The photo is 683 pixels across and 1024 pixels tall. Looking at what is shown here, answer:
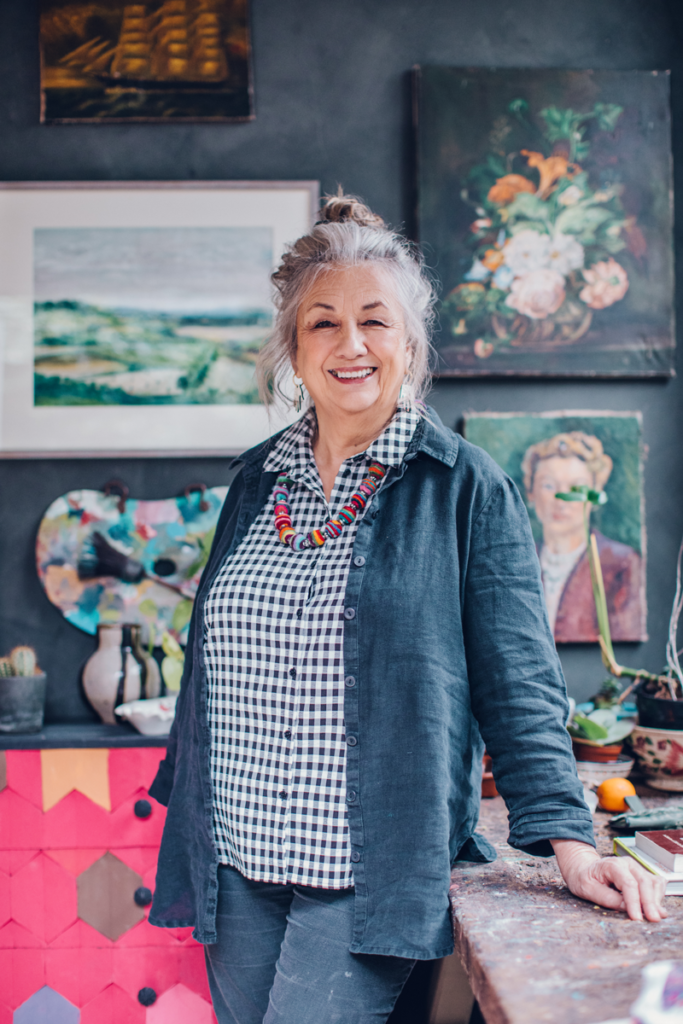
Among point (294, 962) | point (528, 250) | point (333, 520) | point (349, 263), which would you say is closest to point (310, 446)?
point (333, 520)

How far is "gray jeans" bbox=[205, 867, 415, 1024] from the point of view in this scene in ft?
3.40

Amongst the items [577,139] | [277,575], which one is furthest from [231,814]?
[577,139]

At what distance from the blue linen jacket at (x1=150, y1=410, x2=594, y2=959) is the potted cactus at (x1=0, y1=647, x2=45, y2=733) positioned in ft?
2.67

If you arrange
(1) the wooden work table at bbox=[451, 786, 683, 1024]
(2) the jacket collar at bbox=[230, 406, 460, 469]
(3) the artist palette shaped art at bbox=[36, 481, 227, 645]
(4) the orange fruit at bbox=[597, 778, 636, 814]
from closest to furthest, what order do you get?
1. (1) the wooden work table at bbox=[451, 786, 683, 1024]
2. (2) the jacket collar at bbox=[230, 406, 460, 469]
3. (4) the orange fruit at bbox=[597, 778, 636, 814]
4. (3) the artist palette shaped art at bbox=[36, 481, 227, 645]

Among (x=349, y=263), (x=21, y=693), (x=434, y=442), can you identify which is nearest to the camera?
(x=434, y=442)

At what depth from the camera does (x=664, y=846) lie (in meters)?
1.12

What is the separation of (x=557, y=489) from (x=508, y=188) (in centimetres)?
83

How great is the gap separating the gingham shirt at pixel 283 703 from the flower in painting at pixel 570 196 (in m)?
1.15

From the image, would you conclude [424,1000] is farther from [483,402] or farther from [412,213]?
[412,213]

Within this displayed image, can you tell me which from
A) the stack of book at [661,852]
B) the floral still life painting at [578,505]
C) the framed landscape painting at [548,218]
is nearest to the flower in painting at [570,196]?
the framed landscape painting at [548,218]

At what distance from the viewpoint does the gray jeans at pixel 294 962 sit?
Result: 1037 millimetres

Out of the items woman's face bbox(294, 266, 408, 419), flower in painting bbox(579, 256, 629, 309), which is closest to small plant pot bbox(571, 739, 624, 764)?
woman's face bbox(294, 266, 408, 419)

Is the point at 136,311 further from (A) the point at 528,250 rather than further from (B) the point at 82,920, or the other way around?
(B) the point at 82,920

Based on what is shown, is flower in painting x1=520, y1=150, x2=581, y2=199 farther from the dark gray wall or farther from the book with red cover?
the book with red cover
